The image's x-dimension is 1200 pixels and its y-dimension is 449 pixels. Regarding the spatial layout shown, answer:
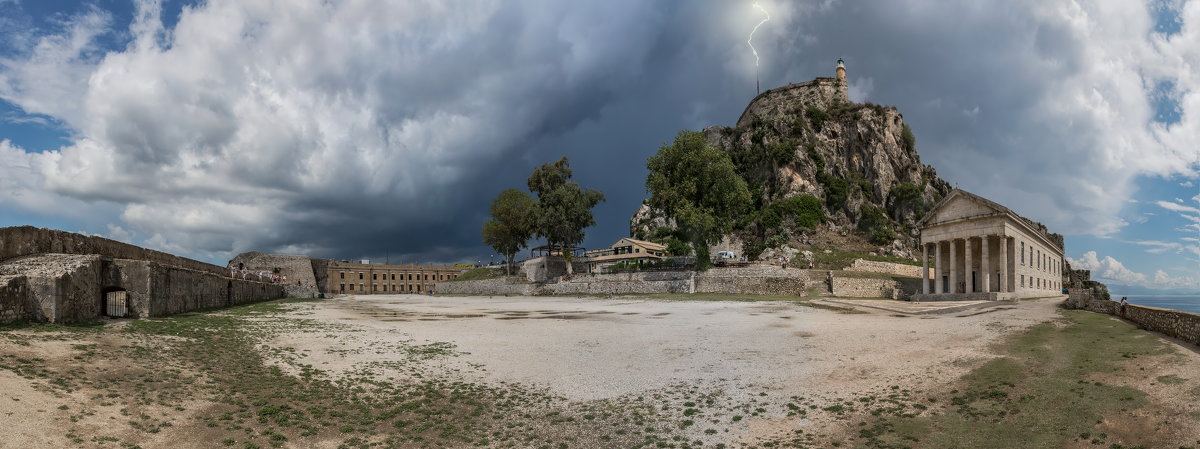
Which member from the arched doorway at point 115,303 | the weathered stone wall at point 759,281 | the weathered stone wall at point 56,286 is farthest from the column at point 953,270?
the weathered stone wall at point 56,286

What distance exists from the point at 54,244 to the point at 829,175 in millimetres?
99551

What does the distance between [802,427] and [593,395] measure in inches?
198

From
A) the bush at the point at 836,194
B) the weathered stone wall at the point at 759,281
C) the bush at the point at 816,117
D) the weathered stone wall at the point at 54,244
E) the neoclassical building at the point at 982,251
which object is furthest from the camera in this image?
the bush at the point at 816,117

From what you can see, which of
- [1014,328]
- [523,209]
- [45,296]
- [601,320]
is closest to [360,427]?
[45,296]

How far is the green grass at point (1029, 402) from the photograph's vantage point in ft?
35.8

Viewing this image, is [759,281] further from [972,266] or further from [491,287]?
[491,287]

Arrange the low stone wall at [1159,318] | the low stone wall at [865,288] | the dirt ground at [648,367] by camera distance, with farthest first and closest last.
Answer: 1. the low stone wall at [865,288]
2. the low stone wall at [1159,318]
3. the dirt ground at [648,367]

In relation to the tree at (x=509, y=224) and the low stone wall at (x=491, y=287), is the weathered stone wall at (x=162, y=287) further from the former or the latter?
the tree at (x=509, y=224)

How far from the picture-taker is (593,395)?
1438cm

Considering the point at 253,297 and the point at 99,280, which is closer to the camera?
the point at 99,280

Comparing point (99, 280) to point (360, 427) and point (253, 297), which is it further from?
point (253, 297)

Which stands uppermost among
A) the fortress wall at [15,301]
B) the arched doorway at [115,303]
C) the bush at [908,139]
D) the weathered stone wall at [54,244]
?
the bush at [908,139]

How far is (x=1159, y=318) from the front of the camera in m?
20.1

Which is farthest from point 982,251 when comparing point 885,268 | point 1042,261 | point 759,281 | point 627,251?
point 627,251
